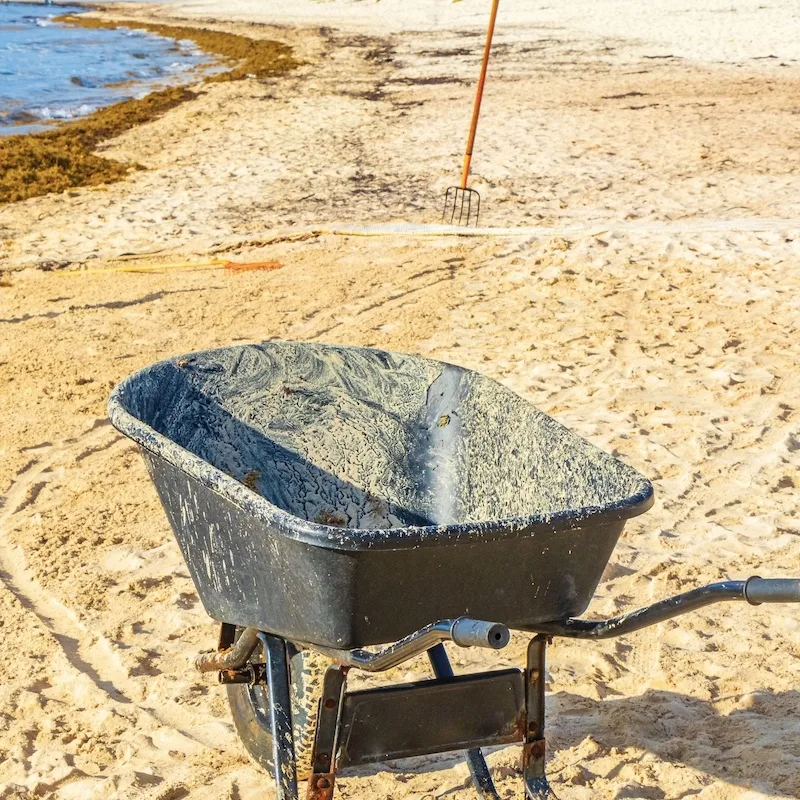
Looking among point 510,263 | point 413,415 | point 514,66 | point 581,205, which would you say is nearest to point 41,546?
point 413,415

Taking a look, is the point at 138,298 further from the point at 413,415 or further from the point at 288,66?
the point at 288,66

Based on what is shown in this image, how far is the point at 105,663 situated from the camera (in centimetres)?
345

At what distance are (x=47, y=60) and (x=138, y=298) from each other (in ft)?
71.3

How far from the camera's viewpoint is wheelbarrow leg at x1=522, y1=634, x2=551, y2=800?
7.54 feet

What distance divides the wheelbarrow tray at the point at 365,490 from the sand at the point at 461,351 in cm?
71

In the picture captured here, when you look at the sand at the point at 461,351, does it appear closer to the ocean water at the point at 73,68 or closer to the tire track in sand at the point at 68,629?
the tire track in sand at the point at 68,629

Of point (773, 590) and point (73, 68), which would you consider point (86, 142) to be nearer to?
point (73, 68)

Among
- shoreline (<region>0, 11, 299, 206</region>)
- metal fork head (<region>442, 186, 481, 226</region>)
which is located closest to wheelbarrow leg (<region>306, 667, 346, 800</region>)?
metal fork head (<region>442, 186, 481, 226</region>)

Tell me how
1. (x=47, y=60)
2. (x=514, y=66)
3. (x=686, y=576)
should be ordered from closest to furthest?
(x=686, y=576)
(x=514, y=66)
(x=47, y=60)

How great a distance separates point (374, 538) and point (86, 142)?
1239 centimetres

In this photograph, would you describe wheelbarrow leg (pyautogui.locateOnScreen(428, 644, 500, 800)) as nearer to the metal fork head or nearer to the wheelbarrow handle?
the wheelbarrow handle

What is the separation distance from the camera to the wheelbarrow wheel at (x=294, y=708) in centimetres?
269

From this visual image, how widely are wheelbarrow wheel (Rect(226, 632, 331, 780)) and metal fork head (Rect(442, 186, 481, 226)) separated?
6133 mm

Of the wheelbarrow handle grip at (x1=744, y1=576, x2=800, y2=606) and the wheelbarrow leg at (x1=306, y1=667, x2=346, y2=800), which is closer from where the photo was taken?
the wheelbarrow handle grip at (x1=744, y1=576, x2=800, y2=606)
